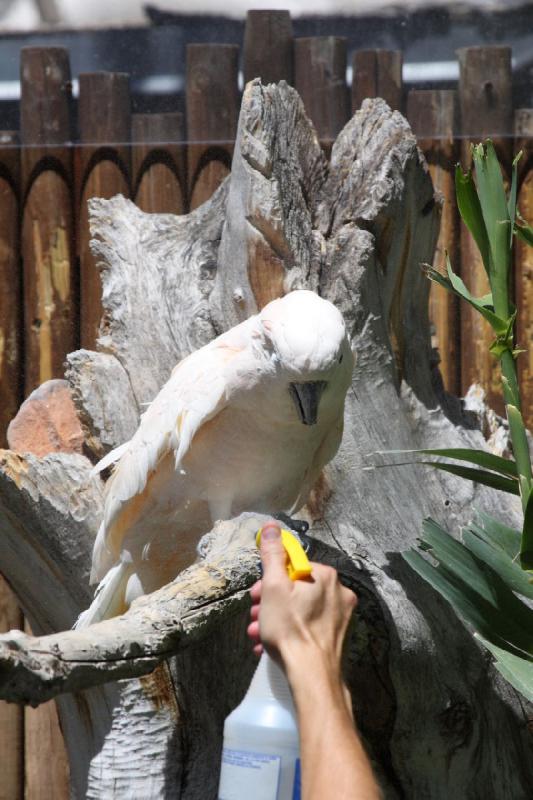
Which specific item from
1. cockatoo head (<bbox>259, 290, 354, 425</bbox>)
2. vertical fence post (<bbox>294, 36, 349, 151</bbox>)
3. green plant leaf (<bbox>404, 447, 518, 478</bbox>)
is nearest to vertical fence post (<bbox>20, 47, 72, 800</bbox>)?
vertical fence post (<bbox>294, 36, 349, 151</bbox>)

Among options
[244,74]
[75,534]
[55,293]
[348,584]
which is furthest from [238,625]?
[244,74]

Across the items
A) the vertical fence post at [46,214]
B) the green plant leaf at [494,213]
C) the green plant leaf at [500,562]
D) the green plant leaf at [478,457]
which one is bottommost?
the green plant leaf at [500,562]

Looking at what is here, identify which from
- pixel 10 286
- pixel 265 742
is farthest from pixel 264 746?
pixel 10 286

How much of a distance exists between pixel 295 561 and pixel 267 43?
78.5 inches

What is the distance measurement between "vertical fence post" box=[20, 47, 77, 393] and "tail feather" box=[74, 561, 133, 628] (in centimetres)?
96

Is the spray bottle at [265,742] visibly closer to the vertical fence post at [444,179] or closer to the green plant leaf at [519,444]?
the green plant leaf at [519,444]

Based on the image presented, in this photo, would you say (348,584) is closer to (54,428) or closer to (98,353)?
(98,353)

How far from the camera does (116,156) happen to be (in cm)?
283

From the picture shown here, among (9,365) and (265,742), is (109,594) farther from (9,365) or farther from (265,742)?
(9,365)

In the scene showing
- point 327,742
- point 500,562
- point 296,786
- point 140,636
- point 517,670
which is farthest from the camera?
point 500,562

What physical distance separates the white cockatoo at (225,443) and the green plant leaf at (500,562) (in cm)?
32

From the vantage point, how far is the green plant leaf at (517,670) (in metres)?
1.46

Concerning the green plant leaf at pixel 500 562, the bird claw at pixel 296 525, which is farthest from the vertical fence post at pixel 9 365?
the green plant leaf at pixel 500 562

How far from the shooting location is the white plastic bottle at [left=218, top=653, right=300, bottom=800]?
1.13 metres
